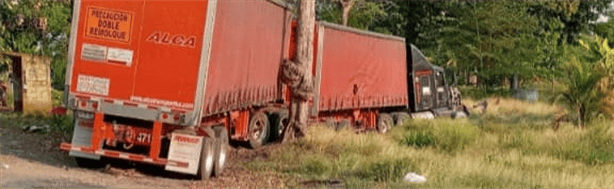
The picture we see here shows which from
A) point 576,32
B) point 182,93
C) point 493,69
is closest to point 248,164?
point 182,93

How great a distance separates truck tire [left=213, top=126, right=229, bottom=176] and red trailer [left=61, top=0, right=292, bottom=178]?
36 mm

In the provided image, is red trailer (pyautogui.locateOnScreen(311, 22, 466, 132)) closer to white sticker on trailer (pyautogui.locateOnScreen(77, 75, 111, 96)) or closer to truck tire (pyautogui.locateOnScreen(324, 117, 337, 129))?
truck tire (pyautogui.locateOnScreen(324, 117, 337, 129))

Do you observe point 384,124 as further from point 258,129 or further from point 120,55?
point 120,55

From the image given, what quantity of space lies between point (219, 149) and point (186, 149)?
3.06 ft

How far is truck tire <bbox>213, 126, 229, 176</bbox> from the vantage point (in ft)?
41.8

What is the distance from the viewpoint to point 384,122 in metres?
25.5

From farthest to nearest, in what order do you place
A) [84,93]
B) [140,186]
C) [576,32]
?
[576,32]
[84,93]
[140,186]

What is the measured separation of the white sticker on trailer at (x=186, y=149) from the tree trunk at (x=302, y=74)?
565 cm

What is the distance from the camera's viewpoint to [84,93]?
12.1m

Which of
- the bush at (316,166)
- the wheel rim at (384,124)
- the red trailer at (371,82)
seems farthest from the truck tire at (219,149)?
the wheel rim at (384,124)

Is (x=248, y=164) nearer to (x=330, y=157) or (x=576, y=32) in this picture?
(x=330, y=157)

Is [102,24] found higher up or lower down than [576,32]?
lower down

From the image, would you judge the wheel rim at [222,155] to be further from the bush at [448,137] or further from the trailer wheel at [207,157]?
the bush at [448,137]

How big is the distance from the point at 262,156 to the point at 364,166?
2.48 meters
